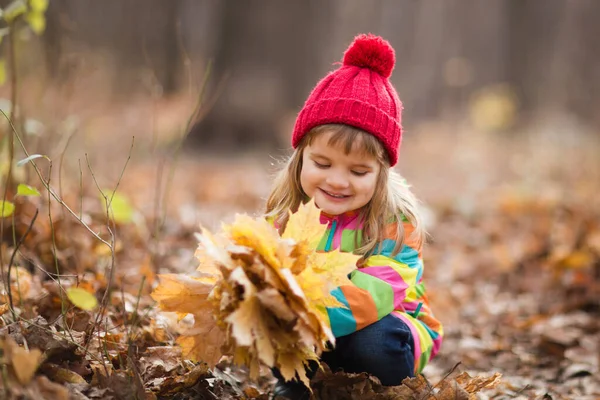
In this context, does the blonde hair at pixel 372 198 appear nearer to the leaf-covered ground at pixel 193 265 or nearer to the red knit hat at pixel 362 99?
the red knit hat at pixel 362 99

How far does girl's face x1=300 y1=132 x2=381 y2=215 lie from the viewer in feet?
6.06

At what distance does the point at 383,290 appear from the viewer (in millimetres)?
1735

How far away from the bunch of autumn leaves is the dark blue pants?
329 millimetres

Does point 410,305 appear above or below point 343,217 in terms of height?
below

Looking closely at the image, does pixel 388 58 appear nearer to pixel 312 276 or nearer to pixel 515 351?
pixel 312 276

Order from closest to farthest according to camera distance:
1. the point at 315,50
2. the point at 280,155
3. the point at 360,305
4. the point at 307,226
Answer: the point at 307,226, the point at 360,305, the point at 280,155, the point at 315,50

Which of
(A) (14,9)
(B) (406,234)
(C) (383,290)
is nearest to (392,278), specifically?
(C) (383,290)

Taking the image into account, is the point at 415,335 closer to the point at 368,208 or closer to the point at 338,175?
the point at 368,208

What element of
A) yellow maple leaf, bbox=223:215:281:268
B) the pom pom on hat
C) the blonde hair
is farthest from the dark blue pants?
the pom pom on hat

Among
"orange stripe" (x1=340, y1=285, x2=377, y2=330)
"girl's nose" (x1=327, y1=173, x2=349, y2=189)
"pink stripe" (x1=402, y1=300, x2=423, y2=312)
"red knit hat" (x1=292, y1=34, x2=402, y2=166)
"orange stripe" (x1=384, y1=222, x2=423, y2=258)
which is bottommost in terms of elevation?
"pink stripe" (x1=402, y1=300, x2=423, y2=312)

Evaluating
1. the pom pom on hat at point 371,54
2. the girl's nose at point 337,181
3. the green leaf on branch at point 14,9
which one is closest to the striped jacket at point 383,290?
the girl's nose at point 337,181

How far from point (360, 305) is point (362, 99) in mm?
666

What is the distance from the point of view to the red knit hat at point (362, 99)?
73.0 inches

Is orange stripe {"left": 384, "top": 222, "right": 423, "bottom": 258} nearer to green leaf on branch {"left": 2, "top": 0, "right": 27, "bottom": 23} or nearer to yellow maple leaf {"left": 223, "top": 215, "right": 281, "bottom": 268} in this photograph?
yellow maple leaf {"left": 223, "top": 215, "right": 281, "bottom": 268}
